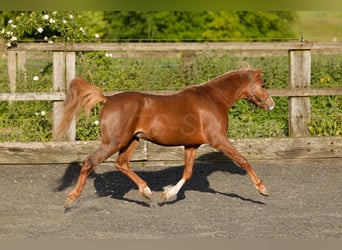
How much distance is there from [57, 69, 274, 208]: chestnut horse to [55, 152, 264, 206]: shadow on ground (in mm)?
569

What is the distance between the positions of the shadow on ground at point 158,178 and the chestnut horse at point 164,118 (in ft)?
1.87

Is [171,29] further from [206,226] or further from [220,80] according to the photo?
[206,226]

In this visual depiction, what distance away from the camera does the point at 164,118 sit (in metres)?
6.33

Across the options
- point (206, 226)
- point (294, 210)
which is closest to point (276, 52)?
point (294, 210)

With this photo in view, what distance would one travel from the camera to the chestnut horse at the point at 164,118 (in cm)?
613

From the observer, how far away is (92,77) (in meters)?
9.05

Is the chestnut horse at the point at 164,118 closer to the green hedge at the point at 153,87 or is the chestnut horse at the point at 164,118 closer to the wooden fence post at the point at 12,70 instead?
the green hedge at the point at 153,87

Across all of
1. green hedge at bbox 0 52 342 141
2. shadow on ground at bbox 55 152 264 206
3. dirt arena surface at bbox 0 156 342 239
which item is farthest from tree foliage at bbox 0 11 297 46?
dirt arena surface at bbox 0 156 342 239

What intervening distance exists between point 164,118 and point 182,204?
908 mm

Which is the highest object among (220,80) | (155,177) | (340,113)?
(220,80)

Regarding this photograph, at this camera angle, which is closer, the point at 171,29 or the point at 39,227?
the point at 39,227

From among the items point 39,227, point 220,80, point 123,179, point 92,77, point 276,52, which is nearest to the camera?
point 39,227

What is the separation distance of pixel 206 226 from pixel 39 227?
1.39 metres

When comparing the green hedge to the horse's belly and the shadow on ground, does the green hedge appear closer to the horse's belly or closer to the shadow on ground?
the shadow on ground
